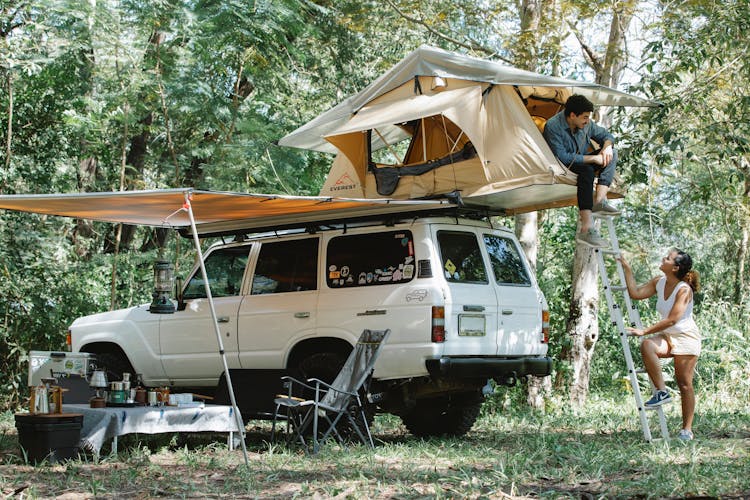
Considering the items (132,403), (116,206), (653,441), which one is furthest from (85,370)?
(653,441)

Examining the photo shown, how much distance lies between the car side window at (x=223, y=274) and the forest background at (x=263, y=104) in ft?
10.2

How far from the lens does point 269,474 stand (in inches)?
233

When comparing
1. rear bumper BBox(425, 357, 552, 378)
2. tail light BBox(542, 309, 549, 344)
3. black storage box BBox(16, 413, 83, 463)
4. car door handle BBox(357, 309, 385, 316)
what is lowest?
black storage box BBox(16, 413, 83, 463)

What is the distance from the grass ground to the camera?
5160mm

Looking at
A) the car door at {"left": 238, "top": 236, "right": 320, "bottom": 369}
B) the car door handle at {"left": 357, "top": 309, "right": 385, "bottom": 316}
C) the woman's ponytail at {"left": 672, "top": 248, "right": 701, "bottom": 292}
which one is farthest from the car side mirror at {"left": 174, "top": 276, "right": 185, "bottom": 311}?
the woman's ponytail at {"left": 672, "top": 248, "right": 701, "bottom": 292}

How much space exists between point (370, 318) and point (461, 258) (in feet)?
3.06

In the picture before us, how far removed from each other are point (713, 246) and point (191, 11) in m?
12.2

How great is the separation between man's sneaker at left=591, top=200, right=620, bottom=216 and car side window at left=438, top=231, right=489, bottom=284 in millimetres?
1038

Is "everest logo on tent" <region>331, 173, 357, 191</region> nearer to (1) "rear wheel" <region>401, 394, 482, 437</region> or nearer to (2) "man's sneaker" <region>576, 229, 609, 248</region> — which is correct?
(1) "rear wheel" <region>401, 394, 482, 437</region>

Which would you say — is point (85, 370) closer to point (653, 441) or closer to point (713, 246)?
point (653, 441)

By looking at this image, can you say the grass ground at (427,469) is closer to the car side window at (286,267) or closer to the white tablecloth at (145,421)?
the white tablecloth at (145,421)

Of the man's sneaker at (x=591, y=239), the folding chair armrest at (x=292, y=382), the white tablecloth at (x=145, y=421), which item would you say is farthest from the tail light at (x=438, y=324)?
the white tablecloth at (x=145, y=421)

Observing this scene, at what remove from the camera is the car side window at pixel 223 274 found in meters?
8.12

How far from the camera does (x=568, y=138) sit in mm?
7234
